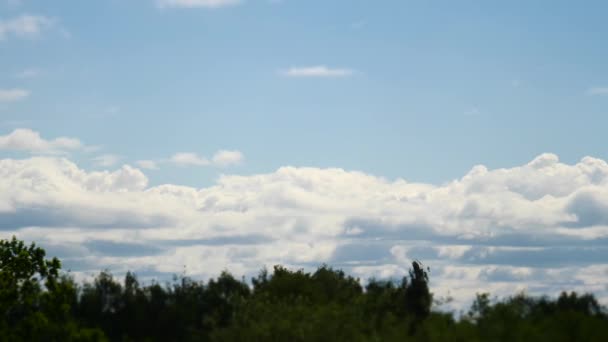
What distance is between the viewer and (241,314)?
72.9 metres

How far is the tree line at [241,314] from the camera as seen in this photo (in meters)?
57.7

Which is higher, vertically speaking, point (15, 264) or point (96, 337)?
point (15, 264)

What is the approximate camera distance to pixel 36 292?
7062cm

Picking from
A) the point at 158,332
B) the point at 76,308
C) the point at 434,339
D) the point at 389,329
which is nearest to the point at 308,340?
the point at 389,329

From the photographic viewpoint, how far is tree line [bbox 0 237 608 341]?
189ft

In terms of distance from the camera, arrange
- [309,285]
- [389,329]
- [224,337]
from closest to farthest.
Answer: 1. [389,329]
2. [224,337]
3. [309,285]

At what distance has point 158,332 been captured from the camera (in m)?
78.6

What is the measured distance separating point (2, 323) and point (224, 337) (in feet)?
50.7

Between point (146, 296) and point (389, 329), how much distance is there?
25.2 m

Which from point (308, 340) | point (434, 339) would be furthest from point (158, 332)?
point (434, 339)

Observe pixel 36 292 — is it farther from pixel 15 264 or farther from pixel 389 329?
pixel 389 329

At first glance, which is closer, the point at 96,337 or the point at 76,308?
Answer: the point at 96,337

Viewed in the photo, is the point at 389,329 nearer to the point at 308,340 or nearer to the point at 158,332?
the point at 308,340

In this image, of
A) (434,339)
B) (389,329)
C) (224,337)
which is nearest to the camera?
(434,339)
